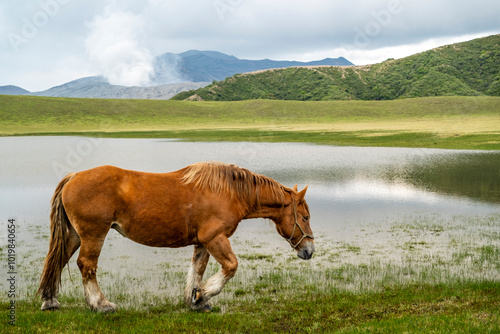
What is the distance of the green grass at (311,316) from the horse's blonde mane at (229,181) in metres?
1.73

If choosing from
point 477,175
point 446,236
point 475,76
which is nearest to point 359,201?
point 446,236

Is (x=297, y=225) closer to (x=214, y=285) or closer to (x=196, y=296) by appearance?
(x=214, y=285)

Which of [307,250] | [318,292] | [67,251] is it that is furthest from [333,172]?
[67,251]

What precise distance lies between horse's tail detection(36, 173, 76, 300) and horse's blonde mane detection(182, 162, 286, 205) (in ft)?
5.93

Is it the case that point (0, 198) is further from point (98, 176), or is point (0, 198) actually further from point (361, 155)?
point (361, 155)

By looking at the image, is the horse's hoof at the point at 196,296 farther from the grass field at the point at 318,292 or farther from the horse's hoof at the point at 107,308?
the horse's hoof at the point at 107,308

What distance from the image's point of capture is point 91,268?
6.47 meters

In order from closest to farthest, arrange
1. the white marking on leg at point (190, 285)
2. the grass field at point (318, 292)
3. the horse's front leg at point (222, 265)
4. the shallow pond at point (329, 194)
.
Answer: the grass field at point (318, 292), the horse's front leg at point (222, 265), the white marking on leg at point (190, 285), the shallow pond at point (329, 194)

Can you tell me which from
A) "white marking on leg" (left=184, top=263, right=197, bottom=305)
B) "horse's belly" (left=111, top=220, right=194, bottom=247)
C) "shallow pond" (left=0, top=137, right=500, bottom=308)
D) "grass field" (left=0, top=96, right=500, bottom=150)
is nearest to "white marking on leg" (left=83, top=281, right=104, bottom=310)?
"horse's belly" (left=111, top=220, right=194, bottom=247)

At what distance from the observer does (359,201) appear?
18.6 metres

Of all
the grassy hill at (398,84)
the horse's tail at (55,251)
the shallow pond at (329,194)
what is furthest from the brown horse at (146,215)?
the grassy hill at (398,84)

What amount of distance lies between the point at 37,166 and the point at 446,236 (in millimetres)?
25366

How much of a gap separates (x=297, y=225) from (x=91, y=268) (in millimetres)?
3134

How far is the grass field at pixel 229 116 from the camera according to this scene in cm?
7127
